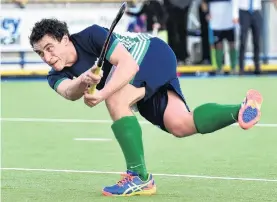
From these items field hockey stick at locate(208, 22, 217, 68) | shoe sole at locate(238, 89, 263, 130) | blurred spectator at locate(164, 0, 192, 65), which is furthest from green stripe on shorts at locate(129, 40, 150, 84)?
blurred spectator at locate(164, 0, 192, 65)

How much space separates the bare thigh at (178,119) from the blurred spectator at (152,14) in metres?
13.4

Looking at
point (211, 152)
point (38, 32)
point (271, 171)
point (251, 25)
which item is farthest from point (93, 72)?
point (251, 25)

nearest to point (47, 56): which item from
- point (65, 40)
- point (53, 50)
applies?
point (53, 50)

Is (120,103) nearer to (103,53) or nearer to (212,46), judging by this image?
(103,53)

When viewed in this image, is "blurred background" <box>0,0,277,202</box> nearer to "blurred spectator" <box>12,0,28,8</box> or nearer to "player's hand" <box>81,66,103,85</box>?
"blurred spectator" <box>12,0,28,8</box>

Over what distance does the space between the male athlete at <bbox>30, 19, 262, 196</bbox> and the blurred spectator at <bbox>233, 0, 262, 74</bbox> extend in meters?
12.3

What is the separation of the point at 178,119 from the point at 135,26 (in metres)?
14.0

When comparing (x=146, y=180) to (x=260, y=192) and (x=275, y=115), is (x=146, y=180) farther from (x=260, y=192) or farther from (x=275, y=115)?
(x=275, y=115)

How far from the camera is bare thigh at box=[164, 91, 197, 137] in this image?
6.31 m

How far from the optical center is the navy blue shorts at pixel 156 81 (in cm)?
642

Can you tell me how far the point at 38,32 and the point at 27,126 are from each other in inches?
182

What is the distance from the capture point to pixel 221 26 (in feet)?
63.7

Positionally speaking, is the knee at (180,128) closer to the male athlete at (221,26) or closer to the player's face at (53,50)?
the player's face at (53,50)

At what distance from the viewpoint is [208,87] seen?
52.5ft
